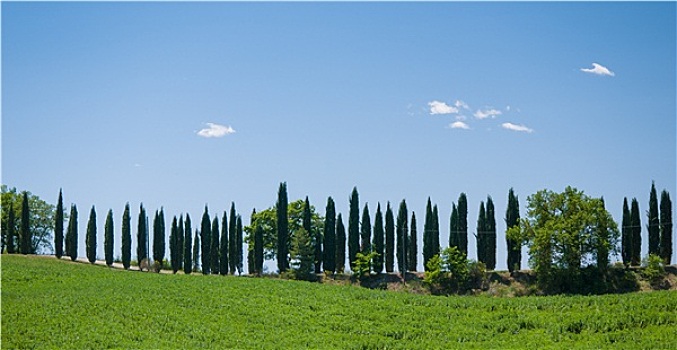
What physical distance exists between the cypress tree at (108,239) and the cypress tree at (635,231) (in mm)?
41255

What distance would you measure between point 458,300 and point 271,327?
10.3 meters

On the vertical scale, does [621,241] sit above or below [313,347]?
above

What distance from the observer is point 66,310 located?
31203 mm

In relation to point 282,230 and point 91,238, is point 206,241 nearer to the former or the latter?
point 282,230

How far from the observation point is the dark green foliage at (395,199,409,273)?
186 ft

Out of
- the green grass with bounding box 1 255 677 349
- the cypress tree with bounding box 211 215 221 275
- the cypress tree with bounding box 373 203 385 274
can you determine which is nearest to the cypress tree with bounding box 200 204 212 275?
the cypress tree with bounding box 211 215 221 275

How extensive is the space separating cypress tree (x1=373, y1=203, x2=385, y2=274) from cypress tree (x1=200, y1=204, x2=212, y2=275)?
13.9 m

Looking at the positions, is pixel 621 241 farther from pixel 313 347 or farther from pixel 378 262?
pixel 313 347

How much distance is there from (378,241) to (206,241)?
1445 centimetres

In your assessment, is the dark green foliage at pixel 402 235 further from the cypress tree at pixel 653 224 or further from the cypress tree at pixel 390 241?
the cypress tree at pixel 653 224

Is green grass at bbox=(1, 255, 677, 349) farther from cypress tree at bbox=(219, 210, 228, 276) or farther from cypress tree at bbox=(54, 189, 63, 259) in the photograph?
cypress tree at bbox=(54, 189, 63, 259)

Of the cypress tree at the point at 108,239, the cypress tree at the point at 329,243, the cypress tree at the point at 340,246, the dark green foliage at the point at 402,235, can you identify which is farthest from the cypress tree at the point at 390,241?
the cypress tree at the point at 108,239

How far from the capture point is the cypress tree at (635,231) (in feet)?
177

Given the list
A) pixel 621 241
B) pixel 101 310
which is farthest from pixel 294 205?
pixel 101 310
